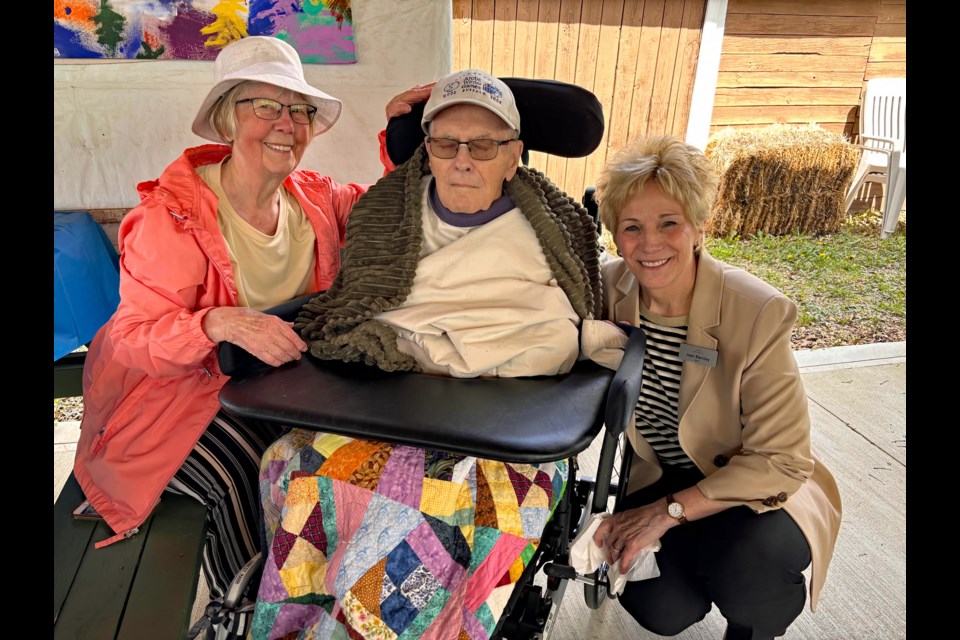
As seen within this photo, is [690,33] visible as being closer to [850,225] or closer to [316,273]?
[850,225]

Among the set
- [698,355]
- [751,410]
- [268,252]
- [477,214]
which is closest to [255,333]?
[268,252]

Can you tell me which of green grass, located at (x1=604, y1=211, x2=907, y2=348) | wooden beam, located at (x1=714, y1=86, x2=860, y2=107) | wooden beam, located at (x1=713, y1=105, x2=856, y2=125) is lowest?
green grass, located at (x1=604, y1=211, x2=907, y2=348)

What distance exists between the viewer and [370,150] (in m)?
2.73

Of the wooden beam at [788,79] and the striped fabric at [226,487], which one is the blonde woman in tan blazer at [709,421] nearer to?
the striped fabric at [226,487]

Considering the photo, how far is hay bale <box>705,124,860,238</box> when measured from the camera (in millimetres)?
5902

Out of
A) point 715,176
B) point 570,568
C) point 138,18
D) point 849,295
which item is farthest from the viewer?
point 849,295

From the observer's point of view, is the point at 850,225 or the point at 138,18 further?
the point at 850,225

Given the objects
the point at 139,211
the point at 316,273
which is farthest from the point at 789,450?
the point at 139,211

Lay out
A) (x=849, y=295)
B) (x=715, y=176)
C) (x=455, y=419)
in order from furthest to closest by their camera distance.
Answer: (x=849, y=295), (x=715, y=176), (x=455, y=419)

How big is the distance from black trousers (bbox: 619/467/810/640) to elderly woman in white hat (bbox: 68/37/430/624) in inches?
42.0

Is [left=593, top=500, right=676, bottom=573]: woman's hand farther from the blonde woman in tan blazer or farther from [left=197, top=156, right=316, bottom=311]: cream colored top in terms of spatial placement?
[left=197, top=156, right=316, bottom=311]: cream colored top

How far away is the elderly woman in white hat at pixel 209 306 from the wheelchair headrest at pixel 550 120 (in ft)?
0.21

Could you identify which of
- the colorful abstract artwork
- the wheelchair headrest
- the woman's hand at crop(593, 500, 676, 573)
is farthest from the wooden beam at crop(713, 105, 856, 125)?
the woman's hand at crop(593, 500, 676, 573)

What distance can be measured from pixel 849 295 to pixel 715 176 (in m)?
3.93
